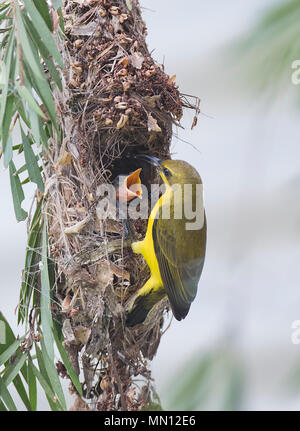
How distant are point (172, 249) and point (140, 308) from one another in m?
0.25

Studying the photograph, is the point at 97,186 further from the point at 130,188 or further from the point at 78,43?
the point at 78,43

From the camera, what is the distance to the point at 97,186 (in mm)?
1967

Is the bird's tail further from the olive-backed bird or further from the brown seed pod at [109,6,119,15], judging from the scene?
the brown seed pod at [109,6,119,15]

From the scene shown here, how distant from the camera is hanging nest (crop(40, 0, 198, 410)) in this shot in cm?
190

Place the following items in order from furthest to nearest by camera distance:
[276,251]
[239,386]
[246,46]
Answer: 1. [276,251]
2. [246,46]
3. [239,386]

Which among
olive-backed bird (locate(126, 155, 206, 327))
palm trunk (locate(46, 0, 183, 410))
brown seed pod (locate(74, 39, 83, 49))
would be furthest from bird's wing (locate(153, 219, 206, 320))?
brown seed pod (locate(74, 39, 83, 49))

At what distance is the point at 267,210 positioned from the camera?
2.17 metres

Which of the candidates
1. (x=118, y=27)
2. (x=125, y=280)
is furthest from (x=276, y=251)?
(x=118, y=27)

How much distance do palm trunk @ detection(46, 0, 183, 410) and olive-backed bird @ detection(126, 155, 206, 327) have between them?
2.2 inches

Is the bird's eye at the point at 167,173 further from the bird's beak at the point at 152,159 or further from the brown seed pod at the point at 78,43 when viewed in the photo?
the brown seed pod at the point at 78,43

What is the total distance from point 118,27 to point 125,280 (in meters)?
0.85
